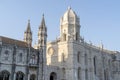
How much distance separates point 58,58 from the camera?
5303 centimetres

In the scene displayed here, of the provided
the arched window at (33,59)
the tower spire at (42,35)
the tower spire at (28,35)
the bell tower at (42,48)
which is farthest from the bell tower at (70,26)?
the arched window at (33,59)

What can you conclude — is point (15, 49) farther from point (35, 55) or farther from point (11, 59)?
point (35, 55)

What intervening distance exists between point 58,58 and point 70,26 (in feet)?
29.0

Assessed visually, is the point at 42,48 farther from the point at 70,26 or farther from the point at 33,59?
the point at 70,26

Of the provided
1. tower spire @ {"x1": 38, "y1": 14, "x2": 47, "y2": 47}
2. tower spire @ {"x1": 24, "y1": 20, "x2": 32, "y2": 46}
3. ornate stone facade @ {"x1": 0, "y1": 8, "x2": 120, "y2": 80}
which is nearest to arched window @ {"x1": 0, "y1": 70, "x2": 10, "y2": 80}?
ornate stone facade @ {"x1": 0, "y1": 8, "x2": 120, "y2": 80}

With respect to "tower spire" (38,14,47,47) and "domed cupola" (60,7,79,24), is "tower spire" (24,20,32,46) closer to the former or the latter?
"tower spire" (38,14,47,47)

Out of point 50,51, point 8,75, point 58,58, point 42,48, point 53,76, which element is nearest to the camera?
point 8,75

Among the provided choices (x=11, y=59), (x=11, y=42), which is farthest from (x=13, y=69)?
(x=11, y=42)

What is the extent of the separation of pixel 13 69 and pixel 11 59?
1943 millimetres

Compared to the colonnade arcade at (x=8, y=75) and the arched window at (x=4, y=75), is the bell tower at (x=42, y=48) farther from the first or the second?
the arched window at (x=4, y=75)

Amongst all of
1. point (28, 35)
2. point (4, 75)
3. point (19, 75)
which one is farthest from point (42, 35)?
point (4, 75)

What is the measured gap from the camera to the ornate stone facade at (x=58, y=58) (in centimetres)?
4084

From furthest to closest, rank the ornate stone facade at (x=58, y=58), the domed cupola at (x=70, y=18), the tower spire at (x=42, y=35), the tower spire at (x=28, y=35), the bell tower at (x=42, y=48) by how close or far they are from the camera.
Answer: 1. the domed cupola at (x=70, y=18)
2. the tower spire at (x=28, y=35)
3. the tower spire at (x=42, y=35)
4. the bell tower at (x=42, y=48)
5. the ornate stone facade at (x=58, y=58)

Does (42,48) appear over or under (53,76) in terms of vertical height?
over
